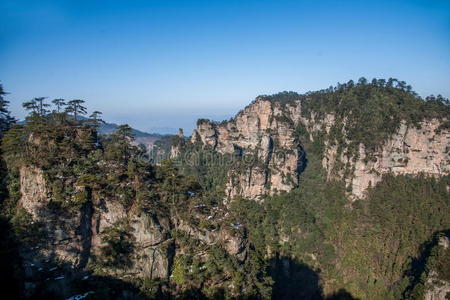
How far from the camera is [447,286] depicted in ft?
110

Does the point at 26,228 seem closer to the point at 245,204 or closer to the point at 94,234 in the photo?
the point at 94,234

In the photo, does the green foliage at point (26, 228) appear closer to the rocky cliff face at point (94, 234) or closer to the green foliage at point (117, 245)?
the rocky cliff face at point (94, 234)

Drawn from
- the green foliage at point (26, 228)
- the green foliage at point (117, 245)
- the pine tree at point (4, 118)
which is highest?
the pine tree at point (4, 118)

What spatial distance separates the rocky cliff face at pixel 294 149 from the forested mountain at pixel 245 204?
0.22 m

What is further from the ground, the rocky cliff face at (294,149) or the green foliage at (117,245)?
the rocky cliff face at (294,149)

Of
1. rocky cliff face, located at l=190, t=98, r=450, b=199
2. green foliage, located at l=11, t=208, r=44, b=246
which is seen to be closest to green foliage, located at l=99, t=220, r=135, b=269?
green foliage, located at l=11, t=208, r=44, b=246

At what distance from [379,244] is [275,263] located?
47.1 feet

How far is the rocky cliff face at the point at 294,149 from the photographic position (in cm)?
5047

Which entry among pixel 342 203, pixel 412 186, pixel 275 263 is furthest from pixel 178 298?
pixel 412 186

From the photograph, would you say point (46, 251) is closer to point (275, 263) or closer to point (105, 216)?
point (105, 216)

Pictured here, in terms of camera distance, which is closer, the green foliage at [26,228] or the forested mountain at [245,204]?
the green foliage at [26,228]

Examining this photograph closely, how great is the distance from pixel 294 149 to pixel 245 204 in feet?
55.1

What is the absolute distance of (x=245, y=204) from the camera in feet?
167

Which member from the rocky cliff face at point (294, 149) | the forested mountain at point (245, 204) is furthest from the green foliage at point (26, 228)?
the rocky cliff face at point (294, 149)
